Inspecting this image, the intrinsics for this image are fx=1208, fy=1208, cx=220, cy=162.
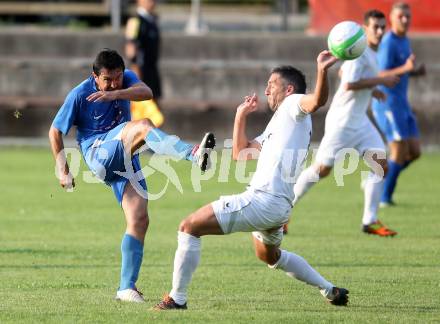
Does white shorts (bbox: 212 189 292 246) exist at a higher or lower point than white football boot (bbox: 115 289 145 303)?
higher

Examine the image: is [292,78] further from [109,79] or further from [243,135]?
[109,79]

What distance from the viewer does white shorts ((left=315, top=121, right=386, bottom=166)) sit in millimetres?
13672

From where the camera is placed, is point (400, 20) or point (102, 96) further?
point (400, 20)

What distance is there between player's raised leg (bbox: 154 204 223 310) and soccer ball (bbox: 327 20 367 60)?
1.45m

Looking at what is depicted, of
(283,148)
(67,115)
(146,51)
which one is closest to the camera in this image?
(283,148)

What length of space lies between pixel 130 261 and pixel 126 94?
1294 millimetres

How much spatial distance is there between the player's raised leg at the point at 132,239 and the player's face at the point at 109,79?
2.61 feet

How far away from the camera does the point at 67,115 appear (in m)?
9.50

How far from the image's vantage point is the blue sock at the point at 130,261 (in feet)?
30.6

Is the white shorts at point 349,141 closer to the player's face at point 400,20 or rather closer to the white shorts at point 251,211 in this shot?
the player's face at point 400,20

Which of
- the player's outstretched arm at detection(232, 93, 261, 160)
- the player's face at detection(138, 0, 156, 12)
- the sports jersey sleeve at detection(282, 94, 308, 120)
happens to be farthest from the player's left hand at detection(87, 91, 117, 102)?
the player's face at detection(138, 0, 156, 12)

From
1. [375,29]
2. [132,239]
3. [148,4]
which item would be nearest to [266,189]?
[132,239]

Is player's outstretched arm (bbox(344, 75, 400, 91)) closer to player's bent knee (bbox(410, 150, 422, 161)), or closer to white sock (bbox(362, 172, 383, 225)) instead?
white sock (bbox(362, 172, 383, 225))

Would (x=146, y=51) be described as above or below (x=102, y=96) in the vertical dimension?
below
